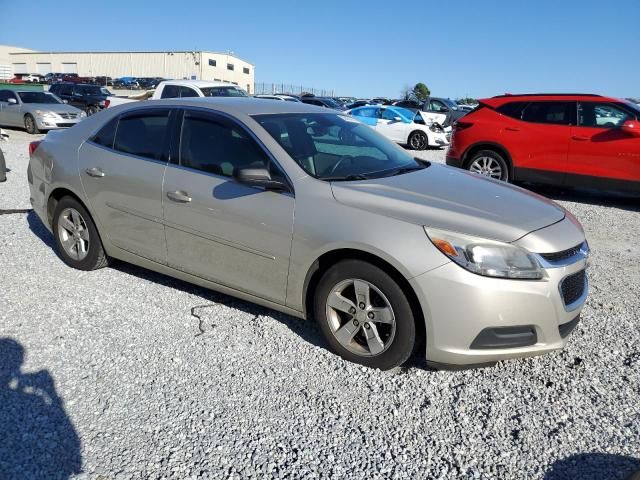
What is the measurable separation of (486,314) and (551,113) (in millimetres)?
6838

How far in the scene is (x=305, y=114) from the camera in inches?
162

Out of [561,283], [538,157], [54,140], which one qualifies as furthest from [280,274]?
[538,157]

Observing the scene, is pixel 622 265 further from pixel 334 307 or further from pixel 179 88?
pixel 179 88

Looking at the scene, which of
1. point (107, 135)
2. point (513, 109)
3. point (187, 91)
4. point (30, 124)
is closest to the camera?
point (107, 135)

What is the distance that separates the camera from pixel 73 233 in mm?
4719

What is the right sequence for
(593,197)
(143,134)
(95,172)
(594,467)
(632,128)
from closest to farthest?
1. (594,467)
2. (143,134)
3. (95,172)
4. (632,128)
5. (593,197)

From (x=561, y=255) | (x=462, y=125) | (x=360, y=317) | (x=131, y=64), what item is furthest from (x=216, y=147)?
(x=131, y=64)

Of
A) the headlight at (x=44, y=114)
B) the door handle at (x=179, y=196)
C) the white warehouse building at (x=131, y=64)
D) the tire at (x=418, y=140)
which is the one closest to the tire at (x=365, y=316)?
the door handle at (x=179, y=196)

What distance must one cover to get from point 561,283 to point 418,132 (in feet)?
47.1

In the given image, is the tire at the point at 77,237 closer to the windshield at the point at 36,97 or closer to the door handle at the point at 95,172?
the door handle at the point at 95,172

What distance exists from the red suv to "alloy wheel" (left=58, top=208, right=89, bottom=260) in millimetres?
6666

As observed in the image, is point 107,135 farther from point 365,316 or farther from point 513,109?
point 513,109

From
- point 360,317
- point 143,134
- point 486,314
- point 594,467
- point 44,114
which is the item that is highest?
point 143,134

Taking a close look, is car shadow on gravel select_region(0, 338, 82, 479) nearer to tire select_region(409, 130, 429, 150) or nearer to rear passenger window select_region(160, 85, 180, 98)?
rear passenger window select_region(160, 85, 180, 98)
